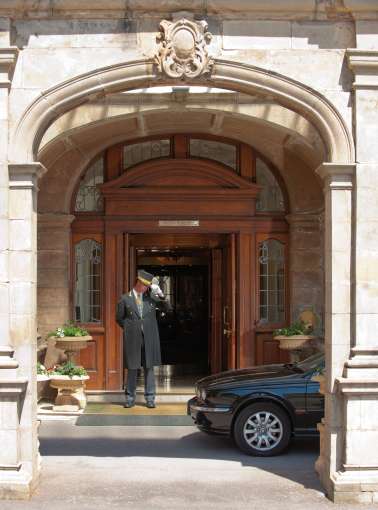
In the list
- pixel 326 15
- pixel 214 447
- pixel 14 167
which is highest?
pixel 326 15

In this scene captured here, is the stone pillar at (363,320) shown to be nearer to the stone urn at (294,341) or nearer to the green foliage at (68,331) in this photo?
the stone urn at (294,341)

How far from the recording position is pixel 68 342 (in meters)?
14.0

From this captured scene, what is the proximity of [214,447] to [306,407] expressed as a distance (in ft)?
4.65

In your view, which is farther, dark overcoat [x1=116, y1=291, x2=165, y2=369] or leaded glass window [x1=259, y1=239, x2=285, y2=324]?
leaded glass window [x1=259, y1=239, x2=285, y2=324]

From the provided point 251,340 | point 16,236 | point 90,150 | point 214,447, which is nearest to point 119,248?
point 90,150

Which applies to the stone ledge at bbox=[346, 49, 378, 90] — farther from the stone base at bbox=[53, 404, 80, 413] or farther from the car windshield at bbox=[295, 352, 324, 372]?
the stone base at bbox=[53, 404, 80, 413]

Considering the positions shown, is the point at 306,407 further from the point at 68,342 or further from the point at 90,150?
the point at 90,150

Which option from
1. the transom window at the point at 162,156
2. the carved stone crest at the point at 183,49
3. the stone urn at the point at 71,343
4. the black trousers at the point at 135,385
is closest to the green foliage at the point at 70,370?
the stone urn at the point at 71,343

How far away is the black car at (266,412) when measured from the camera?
35.1ft

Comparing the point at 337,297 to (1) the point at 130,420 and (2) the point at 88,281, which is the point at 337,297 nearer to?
(1) the point at 130,420

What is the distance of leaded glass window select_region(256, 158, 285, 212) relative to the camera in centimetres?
1516

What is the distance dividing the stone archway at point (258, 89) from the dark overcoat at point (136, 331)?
5.43 meters

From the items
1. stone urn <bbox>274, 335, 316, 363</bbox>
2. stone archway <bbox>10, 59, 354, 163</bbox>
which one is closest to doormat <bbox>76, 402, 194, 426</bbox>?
stone urn <bbox>274, 335, 316, 363</bbox>

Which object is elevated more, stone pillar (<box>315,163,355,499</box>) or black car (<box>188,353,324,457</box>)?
stone pillar (<box>315,163,355,499</box>)
